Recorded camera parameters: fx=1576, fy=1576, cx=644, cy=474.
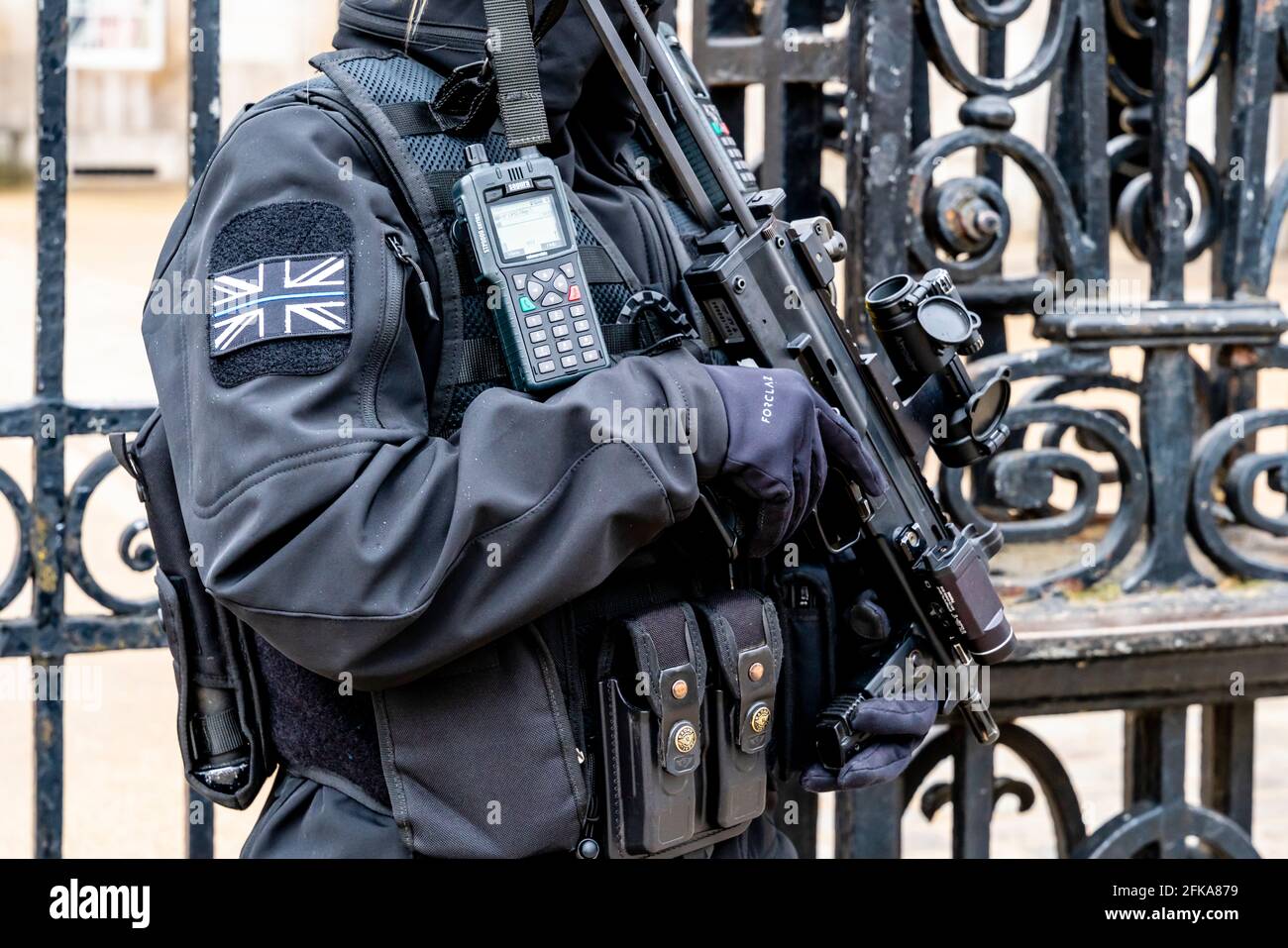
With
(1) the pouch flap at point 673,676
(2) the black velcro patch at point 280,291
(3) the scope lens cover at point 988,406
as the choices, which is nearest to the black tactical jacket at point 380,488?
(2) the black velcro patch at point 280,291

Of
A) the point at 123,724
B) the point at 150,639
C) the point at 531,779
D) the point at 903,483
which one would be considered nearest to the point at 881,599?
the point at 903,483

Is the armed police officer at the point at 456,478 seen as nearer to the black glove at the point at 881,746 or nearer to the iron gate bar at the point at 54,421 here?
the black glove at the point at 881,746

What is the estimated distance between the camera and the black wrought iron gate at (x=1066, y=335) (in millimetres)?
2562

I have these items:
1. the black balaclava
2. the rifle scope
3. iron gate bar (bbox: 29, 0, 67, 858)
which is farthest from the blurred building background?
the rifle scope

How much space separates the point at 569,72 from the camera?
1854mm

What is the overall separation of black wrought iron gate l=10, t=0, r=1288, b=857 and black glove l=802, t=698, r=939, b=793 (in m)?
0.68

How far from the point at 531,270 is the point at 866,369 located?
572 mm

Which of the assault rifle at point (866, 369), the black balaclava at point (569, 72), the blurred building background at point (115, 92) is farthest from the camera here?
the blurred building background at point (115, 92)

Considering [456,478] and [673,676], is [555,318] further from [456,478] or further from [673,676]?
[673,676]

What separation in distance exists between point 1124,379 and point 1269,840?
2.36m

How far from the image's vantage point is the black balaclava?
1.82 m

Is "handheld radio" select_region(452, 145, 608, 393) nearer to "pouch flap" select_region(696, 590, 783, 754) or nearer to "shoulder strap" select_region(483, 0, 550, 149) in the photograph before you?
"shoulder strap" select_region(483, 0, 550, 149)

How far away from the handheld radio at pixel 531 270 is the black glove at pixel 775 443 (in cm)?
16

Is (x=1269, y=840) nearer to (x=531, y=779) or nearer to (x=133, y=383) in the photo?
(x=531, y=779)
